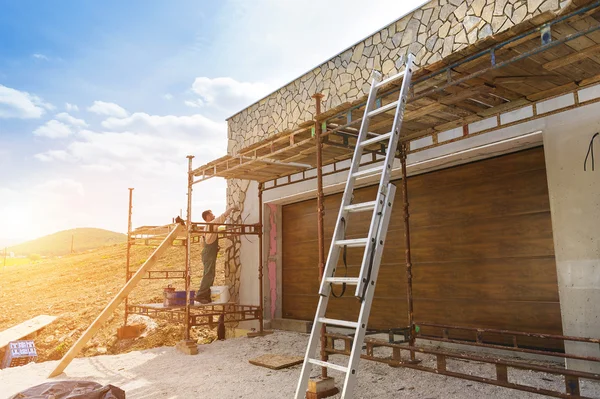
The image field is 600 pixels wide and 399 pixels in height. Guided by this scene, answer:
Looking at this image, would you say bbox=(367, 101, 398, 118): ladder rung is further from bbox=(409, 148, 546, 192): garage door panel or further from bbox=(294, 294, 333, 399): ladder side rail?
bbox=(409, 148, 546, 192): garage door panel

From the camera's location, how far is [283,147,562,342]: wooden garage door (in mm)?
5594

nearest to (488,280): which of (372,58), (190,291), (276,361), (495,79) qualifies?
(495,79)

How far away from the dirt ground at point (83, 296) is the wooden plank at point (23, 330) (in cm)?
22

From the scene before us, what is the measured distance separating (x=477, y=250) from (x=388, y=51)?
3887 millimetres

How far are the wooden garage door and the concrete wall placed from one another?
0.51 metres

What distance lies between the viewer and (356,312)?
8141 millimetres

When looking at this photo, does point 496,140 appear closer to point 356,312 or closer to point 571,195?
point 571,195

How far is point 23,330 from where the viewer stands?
1129 centimetres

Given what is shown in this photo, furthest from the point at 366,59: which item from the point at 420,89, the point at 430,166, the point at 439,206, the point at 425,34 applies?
the point at 420,89

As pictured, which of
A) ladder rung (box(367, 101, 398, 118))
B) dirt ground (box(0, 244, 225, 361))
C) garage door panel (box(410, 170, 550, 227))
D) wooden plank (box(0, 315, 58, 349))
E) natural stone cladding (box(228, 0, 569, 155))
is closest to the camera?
ladder rung (box(367, 101, 398, 118))

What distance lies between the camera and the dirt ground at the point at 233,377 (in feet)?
14.8

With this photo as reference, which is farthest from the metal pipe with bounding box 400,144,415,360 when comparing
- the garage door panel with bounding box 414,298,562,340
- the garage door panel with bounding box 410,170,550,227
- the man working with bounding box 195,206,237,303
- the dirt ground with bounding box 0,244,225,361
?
the dirt ground with bounding box 0,244,225,361

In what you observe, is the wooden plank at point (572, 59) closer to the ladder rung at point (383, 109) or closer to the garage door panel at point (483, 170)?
the ladder rung at point (383, 109)

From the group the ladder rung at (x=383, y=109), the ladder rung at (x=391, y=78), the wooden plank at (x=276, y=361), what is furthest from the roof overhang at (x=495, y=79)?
the wooden plank at (x=276, y=361)
